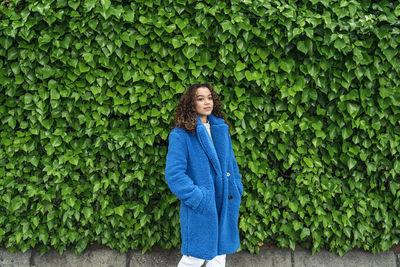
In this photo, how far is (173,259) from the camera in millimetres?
3488

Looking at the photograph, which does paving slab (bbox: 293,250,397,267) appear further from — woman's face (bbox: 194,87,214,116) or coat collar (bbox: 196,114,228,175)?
woman's face (bbox: 194,87,214,116)

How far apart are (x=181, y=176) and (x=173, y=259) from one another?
1.47 metres

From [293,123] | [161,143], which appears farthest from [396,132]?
[161,143]

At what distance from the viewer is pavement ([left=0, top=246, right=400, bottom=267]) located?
345 cm

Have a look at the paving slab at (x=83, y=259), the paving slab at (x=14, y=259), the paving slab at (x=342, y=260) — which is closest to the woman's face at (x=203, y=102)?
the paving slab at (x=83, y=259)

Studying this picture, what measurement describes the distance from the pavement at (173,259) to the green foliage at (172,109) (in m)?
0.12

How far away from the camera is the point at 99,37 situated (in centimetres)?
304

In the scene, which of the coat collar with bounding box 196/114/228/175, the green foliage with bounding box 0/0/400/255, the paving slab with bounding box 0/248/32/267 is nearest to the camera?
the coat collar with bounding box 196/114/228/175

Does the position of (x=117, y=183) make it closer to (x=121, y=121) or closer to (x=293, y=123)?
(x=121, y=121)

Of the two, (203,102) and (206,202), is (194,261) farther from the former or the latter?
(203,102)

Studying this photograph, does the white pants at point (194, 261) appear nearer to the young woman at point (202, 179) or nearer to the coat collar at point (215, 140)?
the young woman at point (202, 179)

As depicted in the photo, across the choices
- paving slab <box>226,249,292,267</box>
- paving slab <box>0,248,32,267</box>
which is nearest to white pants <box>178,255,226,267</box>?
paving slab <box>226,249,292,267</box>

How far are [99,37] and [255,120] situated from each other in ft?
5.39

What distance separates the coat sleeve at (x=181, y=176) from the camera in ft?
7.89
